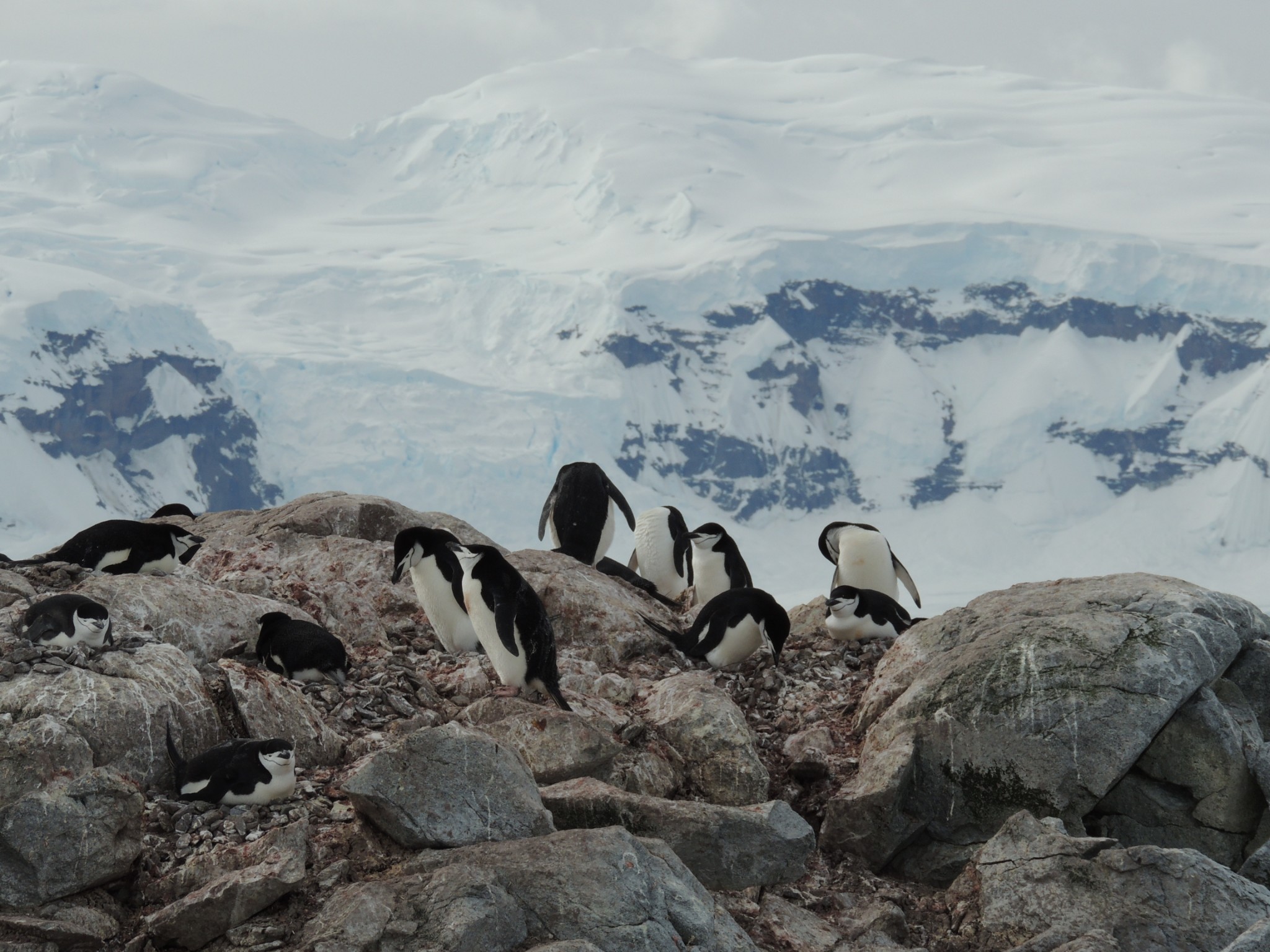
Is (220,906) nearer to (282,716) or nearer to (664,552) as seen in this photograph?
(282,716)

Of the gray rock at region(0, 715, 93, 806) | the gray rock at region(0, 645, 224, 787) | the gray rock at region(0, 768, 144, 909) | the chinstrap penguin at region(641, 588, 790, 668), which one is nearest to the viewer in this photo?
the gray rock at region(0, 768, 144, 909)

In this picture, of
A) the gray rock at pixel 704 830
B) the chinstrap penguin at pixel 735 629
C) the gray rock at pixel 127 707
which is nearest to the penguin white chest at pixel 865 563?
the chinstrap penguin at pixel 735 629

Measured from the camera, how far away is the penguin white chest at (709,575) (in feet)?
34.8

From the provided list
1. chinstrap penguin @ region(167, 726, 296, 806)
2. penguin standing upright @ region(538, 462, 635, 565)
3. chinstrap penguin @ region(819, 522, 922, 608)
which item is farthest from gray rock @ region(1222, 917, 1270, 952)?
penguin standing upright @ region(538, 462, 635, 565)

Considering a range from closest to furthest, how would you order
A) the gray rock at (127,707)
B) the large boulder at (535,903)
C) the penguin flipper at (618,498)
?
the large boulder at (535,903) < the gray rock at (127,707) < the penguin flipper at (618,498)

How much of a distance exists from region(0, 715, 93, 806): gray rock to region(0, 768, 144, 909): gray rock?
17 cm

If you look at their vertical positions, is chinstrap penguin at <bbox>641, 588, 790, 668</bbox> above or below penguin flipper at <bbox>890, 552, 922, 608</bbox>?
above

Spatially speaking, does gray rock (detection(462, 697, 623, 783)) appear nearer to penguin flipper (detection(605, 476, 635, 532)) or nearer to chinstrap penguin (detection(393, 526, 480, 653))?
chinstrap penguin (detection(393, 526, 480, 653))

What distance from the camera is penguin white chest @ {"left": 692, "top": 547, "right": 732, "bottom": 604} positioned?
34.8 feet

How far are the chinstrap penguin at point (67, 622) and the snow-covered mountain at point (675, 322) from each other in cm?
6545

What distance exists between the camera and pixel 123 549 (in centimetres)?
882

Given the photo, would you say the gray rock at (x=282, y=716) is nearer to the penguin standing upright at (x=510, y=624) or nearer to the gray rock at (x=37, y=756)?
the gray rock at (x=37, y=756)

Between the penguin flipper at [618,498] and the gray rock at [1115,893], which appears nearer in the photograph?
the gray rock at [1115,893]

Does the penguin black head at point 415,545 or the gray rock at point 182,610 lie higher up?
the penguin black head at point 415,545
